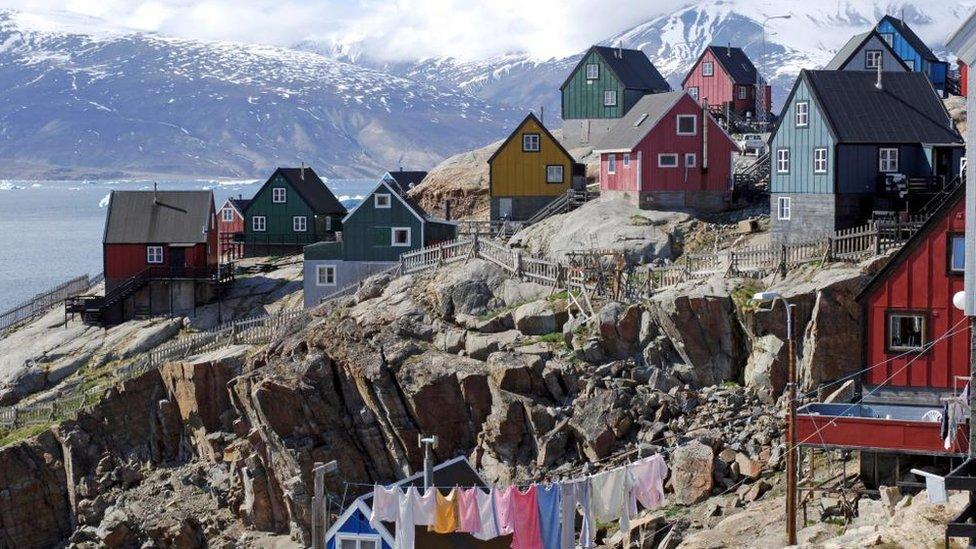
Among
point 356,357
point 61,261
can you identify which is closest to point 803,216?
point 356,357

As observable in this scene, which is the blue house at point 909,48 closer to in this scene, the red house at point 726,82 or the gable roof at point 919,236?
the red house at point 726,82

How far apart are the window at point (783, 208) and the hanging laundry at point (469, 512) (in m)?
24.5

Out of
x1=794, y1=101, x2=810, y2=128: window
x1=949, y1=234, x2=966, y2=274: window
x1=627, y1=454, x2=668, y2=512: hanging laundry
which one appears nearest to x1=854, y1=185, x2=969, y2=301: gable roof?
x1=949, y1=234, x2=966, y2=274: window

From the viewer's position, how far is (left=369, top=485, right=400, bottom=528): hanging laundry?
3947 centimetres

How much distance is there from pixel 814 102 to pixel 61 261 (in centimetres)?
12353

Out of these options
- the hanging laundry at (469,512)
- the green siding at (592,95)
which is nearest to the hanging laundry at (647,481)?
the hanging laundry at (469,512)

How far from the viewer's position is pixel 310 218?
87000mm

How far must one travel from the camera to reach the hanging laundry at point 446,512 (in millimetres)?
39656

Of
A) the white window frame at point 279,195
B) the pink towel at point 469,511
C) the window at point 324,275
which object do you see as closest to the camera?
the pink towel at point 469,511

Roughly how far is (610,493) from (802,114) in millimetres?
23915

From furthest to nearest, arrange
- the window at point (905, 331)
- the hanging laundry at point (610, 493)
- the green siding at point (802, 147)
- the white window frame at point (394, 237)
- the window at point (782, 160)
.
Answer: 1. the white window frame at point (394, 237)
2. the window at point (782, 160)
3. the green siding at point (802, 147)
4. the window at point (905, 331)
5. the hanging laundry at point (610, 493)

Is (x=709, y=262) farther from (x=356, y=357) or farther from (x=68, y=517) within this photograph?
(x=68, y=517)

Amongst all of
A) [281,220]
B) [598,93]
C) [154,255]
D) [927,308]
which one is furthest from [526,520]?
[598,93]

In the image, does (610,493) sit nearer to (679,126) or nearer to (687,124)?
(679,126)
